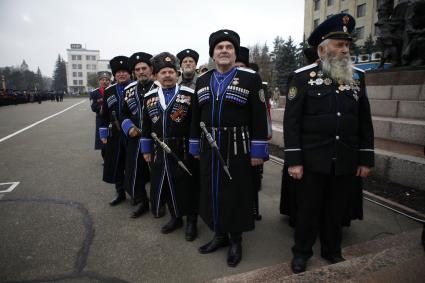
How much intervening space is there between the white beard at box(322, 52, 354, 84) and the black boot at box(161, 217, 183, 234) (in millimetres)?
2513

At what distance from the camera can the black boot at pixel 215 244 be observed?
335 centimetres

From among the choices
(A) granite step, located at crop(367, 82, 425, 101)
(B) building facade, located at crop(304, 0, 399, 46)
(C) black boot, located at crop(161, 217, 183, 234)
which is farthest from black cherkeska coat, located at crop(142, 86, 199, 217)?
(B) building facade, located at crop(304, 0, 399, 46)

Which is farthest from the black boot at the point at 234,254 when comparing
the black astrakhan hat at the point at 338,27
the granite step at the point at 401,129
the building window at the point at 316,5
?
the building window at the point at 316,5

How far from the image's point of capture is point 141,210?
A: 443cm

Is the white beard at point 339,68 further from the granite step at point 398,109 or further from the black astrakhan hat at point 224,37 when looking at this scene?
the granite step at point 398,109

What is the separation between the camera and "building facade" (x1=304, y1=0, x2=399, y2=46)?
4178 centimetres

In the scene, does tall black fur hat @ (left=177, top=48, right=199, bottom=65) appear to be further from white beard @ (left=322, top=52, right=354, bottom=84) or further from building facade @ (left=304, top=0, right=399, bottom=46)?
building facade @ (left=304, top=0, right=399, bottom=46)

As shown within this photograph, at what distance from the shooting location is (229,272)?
2986 millimetres

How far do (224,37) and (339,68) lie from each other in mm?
1120

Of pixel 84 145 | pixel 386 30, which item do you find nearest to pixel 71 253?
pixel 84 145

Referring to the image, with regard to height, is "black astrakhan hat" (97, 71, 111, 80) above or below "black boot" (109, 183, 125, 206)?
above

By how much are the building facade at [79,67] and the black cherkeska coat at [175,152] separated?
125050mm

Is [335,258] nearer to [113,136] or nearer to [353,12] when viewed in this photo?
[113,136]

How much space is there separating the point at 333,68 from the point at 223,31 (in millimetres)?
1115
